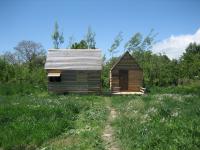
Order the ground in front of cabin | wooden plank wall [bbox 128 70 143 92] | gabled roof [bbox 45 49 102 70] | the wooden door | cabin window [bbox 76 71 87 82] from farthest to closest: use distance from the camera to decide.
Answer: the wooden door → wooden plank wall [bbox 128 70 143 92] → gabled roof [bbox 45 49 102 70] → cabin window [bbox 76 71 87 82] → the ground in front of cabin

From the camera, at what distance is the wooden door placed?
133 ft

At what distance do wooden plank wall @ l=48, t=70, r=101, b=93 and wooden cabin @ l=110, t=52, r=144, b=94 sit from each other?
229cm

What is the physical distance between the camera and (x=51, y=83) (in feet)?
126

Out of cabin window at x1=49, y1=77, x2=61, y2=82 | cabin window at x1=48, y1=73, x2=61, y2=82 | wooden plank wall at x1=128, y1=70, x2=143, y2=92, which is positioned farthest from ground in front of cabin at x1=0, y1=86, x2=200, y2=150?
wooden plank wall at x1=128, y1=70, x2=143, y2=92

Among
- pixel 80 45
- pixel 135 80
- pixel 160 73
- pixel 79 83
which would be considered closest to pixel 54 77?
pixel 79 83

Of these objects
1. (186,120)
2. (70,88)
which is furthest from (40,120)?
(70,88)

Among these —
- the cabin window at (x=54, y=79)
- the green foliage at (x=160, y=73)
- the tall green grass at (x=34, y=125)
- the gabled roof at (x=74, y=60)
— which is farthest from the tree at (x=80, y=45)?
the tall green grass at (x=34, y=125)

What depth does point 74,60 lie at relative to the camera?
131 feet

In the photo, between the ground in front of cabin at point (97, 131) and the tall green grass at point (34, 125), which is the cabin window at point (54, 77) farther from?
the ground in front of cabin at point (97, 131)

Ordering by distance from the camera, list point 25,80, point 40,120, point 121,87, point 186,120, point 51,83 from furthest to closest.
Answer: point 25,80 → point 121,87 → point 51,83 → point 40,120 → point 186,120

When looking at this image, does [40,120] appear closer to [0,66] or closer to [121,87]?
[121,87]

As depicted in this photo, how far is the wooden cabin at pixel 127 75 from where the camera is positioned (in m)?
40.1

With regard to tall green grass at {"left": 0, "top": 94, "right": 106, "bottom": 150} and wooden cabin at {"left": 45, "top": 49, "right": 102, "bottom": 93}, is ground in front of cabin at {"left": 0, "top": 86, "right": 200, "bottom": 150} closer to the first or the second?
tall green grass at {"left": 0, "top": 94, "right": 106, "bottom": 150}

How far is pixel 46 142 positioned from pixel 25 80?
130 feet
